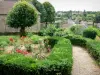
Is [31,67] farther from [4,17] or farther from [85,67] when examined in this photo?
[4,17]

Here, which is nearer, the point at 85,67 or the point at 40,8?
the point at 85,67

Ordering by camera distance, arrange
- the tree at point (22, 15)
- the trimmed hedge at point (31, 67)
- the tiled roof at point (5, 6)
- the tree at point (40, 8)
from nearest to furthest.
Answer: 1. the trimmed hedge at point (31, 67)
2. the tree at point (22, 15)
3. the tiled roof at point (5, 6)
4. the tree at point (40, 8)

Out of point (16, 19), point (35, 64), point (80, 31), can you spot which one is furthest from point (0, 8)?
point (35, 64)

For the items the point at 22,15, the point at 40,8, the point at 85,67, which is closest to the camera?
the point at 85,67

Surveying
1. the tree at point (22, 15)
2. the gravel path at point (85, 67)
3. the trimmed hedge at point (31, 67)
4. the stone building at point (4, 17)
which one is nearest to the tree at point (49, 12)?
the stone building at point (4, 17)

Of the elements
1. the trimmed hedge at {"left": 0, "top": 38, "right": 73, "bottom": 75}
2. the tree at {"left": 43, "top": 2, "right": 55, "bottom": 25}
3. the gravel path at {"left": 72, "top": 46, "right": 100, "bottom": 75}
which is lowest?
the gravel path at {"left": 72, "top": 46, "right": 100, "bottom": 75}

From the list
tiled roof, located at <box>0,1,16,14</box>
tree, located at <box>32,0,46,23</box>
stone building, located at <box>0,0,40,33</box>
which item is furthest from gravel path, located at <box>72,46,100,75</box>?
tree, located at <box>32,0,46,23</box>

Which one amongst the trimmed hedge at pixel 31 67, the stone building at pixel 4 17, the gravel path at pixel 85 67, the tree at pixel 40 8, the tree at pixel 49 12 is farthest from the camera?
the tree at pixel 49 12

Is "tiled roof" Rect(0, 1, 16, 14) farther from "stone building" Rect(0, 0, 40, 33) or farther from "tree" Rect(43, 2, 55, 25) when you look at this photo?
"tree" Rect(43, 2, 55, 25)

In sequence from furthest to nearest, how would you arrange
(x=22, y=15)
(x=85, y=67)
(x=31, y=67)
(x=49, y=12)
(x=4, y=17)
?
(x=49, y=12)
(x=4, y=17)
(x=22, y=15)
(x=85, y=67)
(x=31, y=67)

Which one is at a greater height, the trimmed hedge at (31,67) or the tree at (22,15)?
the tree at (22,15)

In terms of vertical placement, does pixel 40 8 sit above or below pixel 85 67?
above

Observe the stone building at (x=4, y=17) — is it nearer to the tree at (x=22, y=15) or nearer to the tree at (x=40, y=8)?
the tree at (x=40, y=8)

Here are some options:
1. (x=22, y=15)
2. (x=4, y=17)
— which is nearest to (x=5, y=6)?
(x=4, y=17)
